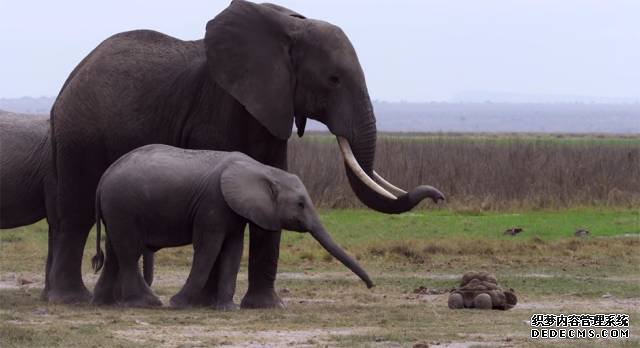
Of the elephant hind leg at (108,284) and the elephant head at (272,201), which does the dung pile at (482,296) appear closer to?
the elephant head at (272,201)

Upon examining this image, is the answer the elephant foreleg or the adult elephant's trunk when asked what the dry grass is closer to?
the elephant foreleg

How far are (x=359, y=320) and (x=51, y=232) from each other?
158 inches

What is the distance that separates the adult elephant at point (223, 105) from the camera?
13.5 meters

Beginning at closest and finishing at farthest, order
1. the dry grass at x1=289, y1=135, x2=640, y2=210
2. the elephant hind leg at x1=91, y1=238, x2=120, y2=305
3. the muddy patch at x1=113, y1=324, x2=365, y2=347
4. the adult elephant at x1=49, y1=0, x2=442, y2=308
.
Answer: the muddy patch at x1=113, y1=324, x2=365, y2=347 → the adult elephant at x1=49, y1=0, x2=442, y2=308 → the elephant hind leg at x1=91, y1=238, x2=120, y2=305 → the dry grass at x1=289, y1=135, x2=640, y2=210

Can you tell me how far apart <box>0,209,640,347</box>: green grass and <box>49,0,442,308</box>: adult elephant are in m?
0.92

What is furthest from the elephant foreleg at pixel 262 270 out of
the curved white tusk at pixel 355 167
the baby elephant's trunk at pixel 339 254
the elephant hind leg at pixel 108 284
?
the elephant hind leg at pixel 108 284

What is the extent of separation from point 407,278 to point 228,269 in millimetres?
3892

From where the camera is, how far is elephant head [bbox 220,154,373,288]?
43.0 feet

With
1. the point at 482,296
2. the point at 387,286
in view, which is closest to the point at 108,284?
the point at 387,286

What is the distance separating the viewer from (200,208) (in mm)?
13164

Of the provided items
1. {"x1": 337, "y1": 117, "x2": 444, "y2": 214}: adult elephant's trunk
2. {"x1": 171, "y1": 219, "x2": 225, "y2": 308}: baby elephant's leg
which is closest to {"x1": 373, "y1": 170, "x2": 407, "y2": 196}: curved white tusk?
{"x1": 337, "y1": 117, "x2": 444, "y2": 214}: adult elephant's trunk

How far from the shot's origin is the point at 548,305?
1398cm

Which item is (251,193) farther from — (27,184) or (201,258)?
(27,184)

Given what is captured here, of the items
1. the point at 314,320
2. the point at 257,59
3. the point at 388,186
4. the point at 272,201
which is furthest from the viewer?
the point at 388,186
